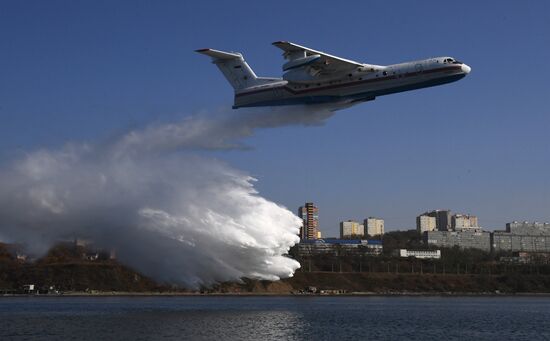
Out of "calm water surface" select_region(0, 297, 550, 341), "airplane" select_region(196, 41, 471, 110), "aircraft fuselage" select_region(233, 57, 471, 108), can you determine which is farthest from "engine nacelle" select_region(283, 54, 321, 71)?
"calm water surface" select_region(0, 297, 550, 341)

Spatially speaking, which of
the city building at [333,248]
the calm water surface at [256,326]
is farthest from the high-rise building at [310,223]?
the calm water surface at [256,326]

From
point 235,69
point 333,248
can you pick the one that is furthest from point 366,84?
point 333,248

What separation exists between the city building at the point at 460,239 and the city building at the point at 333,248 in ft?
116

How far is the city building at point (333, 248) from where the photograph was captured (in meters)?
110

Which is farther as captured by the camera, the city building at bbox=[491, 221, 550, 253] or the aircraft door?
the city building at bbox=[491, 221, 550, 253]

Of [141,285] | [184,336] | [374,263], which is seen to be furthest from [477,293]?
[184,336]

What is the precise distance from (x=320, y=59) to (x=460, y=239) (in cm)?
14764

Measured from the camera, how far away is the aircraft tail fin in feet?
133

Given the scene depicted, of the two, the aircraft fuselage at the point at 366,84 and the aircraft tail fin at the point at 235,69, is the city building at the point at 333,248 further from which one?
the aircraft fuselage at the point at 366,84

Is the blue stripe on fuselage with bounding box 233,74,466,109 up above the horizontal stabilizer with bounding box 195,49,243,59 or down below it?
below

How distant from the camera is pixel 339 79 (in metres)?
37.3

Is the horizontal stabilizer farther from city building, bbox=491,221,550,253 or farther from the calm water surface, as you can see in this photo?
city building, bbox=491,221,550,253

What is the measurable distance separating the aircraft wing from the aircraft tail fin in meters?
3.39

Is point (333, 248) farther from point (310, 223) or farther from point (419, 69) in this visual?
point (419, 69)
